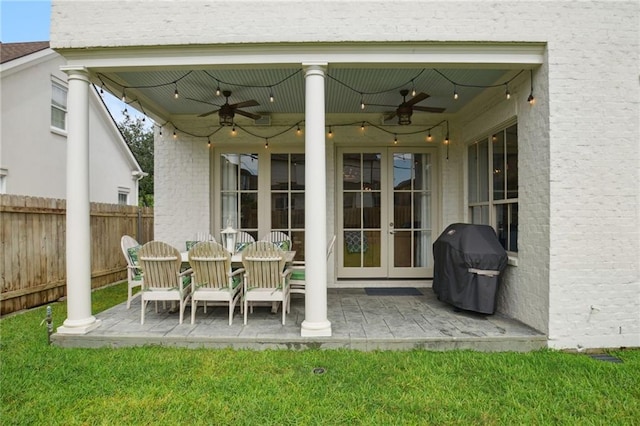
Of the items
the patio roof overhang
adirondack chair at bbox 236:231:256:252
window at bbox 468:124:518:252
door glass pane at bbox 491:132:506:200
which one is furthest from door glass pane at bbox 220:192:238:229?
door glass pane at bbox 491:132:506:200

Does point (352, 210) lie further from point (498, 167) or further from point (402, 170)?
point (498, 167)

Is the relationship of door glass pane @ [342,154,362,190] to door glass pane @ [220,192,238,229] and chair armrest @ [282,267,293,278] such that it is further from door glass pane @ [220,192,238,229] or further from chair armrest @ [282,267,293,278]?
chair armrest @ [282,267,293,278]

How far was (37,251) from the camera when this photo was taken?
4.97 m

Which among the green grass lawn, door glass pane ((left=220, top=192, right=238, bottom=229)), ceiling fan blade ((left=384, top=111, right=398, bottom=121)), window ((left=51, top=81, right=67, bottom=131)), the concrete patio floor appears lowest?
the green grass lawn

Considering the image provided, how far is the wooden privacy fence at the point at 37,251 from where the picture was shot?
14.8ft

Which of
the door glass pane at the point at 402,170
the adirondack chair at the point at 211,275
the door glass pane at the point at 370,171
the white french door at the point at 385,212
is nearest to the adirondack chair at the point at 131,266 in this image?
the adirondack chair at the point at 211,275

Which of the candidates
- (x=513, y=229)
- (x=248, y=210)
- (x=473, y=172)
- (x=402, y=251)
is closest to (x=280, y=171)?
(x=248, y=210)

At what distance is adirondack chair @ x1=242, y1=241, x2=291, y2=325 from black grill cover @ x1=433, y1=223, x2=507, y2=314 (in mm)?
2027

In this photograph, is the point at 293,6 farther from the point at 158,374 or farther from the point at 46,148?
the point at 46,148

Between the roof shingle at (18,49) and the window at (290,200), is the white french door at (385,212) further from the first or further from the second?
the roof shingle at (18,49)

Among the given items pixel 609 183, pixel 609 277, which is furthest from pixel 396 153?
pixel 609 277

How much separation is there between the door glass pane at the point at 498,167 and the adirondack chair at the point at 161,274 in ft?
13.6

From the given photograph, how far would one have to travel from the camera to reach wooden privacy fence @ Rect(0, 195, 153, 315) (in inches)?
178

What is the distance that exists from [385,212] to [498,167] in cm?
195
